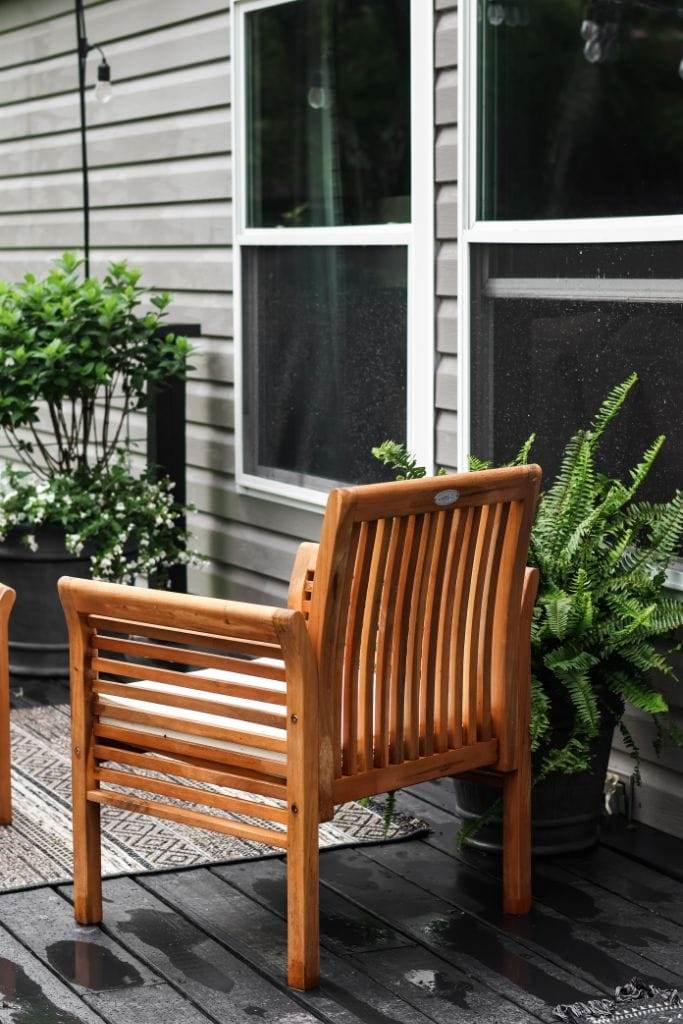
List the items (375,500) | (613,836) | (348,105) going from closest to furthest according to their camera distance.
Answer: (375,500), (613,836), (348,105)

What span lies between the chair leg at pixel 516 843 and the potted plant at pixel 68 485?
2.30m

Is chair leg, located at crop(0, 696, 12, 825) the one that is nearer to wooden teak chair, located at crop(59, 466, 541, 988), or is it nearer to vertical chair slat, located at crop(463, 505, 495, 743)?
wooden teak chair, located at crop(59, 466, 541, 988)

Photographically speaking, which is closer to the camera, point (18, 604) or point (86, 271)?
point (18, 604)

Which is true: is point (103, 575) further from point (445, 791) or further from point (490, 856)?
point (490, 856)

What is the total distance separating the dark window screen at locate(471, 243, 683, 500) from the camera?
3.73m

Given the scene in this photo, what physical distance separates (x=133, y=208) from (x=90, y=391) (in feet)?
3.85

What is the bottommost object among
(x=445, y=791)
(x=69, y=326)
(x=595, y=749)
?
(x=445, y=791)

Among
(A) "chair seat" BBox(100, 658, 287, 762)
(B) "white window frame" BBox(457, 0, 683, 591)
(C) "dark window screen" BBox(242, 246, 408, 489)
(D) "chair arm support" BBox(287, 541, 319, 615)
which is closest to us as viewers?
(A) "chair seat" BBox(100, 658, 287, 762)

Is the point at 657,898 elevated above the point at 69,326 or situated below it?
below

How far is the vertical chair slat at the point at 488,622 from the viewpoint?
10.4 feet

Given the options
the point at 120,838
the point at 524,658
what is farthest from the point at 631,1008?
the point at 120,838

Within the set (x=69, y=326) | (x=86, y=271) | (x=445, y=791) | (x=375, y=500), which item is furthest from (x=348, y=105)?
(x=375, y=500)

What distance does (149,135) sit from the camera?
20.1 feet

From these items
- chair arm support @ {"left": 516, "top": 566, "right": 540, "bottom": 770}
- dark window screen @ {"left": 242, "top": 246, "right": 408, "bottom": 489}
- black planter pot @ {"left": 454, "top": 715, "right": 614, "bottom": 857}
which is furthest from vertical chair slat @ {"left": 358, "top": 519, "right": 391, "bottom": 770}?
dark window screen @ {"left": 242, "top": 246, "right": 408, "bottom": 489}
